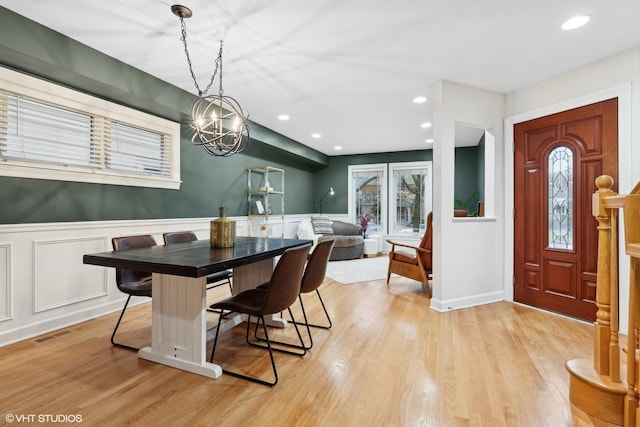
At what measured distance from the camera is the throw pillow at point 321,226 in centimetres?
693

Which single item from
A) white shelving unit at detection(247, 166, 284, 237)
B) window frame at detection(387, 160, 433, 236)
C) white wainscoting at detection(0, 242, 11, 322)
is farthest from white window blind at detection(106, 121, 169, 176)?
window frame at detection(387, 160, 433, 236)

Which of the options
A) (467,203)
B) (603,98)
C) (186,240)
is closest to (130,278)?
(186,240)

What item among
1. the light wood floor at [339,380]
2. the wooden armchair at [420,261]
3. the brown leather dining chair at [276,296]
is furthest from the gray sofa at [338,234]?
the brown leather dining chair at [276,296]

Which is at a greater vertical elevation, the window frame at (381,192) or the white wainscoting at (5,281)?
the window frame at (381,192)

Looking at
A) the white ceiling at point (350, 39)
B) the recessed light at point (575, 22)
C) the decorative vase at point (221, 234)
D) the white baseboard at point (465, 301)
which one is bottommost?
the white baseboard at point (465, 301)

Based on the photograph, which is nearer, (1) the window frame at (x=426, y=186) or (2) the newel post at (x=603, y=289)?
(2) the newel post at (x=603, y=289)

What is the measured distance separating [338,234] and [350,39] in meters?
5.03

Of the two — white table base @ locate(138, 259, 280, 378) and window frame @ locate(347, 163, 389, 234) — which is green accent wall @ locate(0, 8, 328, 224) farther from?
window frame @ locate(347, 163, 389, 234)

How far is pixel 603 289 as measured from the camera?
1.65 meters

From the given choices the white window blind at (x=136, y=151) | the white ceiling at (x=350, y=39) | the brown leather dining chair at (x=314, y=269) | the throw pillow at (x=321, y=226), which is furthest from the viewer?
the throw pillow at (x=321, y=226)

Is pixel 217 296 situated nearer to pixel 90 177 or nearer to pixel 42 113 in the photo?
pixel 90 177

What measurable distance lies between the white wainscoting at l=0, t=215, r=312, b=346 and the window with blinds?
0.47 m

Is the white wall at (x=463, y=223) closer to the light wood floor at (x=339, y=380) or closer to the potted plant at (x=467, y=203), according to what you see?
the light wood floor at (x=339, y=380)

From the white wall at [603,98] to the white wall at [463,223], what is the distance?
0.13 m
